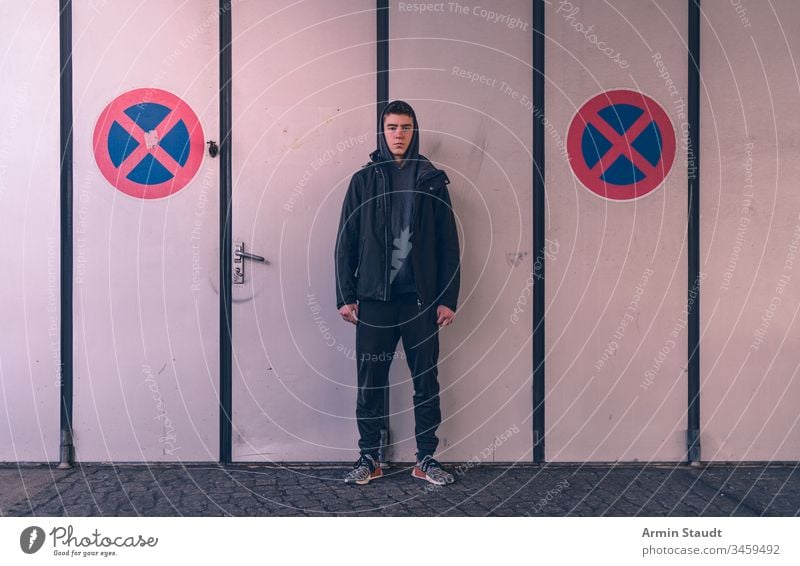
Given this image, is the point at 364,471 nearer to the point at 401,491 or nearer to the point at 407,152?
the point at 401,491

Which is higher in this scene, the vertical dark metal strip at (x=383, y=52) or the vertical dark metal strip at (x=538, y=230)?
the vertical dark metal strip at (x=383, y=52)

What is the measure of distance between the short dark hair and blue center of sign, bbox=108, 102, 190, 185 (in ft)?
4.10

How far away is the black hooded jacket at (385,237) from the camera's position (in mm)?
4270

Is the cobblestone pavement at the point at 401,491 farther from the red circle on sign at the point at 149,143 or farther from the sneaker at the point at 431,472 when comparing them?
the red circle on sign at the point at 149,143

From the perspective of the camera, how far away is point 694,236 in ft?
15.3

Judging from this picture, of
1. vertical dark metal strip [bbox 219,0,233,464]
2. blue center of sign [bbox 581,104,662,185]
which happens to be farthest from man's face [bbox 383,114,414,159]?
blue center of sign [bbox 581,104,662,185]

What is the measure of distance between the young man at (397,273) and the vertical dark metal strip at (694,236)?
4.89 feet

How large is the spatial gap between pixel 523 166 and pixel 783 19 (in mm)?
1792

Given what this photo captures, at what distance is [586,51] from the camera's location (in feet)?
15.2

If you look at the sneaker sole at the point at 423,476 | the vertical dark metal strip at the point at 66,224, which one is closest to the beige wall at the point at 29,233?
the vertical dark metal strip at the point at 66,224

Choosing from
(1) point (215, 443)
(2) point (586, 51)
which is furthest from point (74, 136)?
(2) point (586, 51)

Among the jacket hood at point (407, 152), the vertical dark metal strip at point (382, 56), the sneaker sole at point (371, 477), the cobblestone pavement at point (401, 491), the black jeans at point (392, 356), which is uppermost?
the vertical dark metal strip at point (382, 56)
